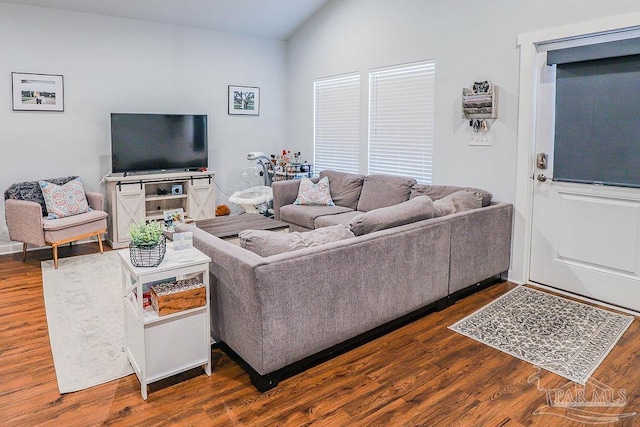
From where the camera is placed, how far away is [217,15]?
5.80 m

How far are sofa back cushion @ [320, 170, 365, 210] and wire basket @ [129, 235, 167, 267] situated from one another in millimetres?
3212

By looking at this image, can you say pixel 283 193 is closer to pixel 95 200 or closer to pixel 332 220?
pixel 332 220

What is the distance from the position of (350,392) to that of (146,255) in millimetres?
1276

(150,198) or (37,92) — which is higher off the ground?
(37,92)

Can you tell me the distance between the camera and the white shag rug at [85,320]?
8.73 ft

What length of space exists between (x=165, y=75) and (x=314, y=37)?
202cm

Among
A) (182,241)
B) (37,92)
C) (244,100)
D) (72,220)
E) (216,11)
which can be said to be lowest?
(72,220)

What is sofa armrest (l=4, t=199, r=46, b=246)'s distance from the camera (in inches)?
178

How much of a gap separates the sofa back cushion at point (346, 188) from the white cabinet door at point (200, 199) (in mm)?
1593

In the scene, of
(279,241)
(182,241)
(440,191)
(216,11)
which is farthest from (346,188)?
(182,241)

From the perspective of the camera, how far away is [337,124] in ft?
19.8

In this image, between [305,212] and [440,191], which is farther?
[305,212]

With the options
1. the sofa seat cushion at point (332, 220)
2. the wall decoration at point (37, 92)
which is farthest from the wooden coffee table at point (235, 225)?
the wall decoration at point (37, 92)

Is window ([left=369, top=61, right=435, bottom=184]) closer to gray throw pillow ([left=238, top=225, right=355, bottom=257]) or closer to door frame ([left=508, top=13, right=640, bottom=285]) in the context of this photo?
door frame ([left=508, top=13, right=640, bottom=285])
